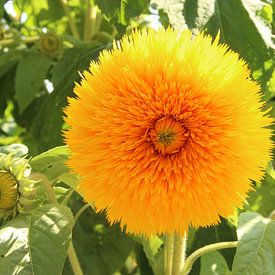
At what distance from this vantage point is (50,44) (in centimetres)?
209

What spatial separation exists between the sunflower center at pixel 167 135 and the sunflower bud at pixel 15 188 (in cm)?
26

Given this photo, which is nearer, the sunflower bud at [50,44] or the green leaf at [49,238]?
the green leaf at [49,238]

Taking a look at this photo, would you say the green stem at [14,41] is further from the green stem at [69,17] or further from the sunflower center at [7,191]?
the sunflower center at [7,191]

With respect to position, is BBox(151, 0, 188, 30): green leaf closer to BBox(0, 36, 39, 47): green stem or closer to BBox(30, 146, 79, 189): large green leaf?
A: BBox(30, 146, 79, 189): large green leaf

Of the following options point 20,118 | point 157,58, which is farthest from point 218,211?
point 20,118

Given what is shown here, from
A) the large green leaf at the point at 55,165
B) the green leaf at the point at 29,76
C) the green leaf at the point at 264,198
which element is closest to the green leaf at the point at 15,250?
the large green leaf at the point at 55,165

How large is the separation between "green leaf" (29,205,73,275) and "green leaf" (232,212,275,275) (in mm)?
262

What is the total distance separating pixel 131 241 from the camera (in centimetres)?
164

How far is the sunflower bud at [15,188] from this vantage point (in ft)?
3.66

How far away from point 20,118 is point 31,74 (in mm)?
306

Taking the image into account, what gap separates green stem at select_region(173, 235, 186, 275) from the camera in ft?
3.73

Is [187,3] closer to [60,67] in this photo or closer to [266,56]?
[266,56]

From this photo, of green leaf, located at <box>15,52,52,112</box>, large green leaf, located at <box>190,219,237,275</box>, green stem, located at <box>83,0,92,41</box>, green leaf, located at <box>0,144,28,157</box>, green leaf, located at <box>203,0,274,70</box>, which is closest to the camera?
green leaf, located at <box>0,144,28,157</box>

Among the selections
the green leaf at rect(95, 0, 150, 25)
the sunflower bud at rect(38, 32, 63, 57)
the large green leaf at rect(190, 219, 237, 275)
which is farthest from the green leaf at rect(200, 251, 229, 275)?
the sunflower bud at rect(38, 32, 63, 57)
